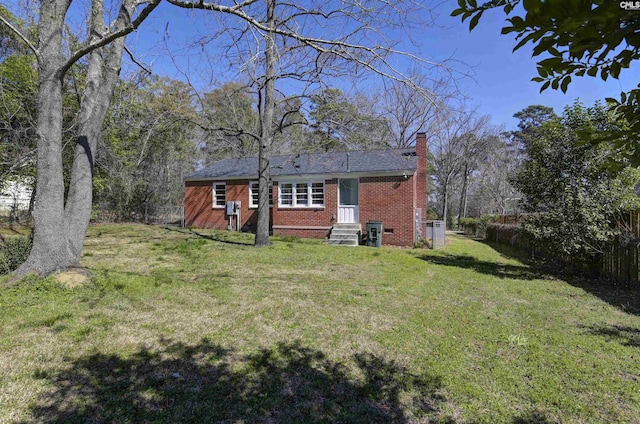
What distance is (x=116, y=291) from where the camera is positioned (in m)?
5.33

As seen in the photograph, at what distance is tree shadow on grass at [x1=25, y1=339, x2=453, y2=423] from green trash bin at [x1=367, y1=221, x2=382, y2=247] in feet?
32.6

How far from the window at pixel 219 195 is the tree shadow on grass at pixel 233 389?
1493cm

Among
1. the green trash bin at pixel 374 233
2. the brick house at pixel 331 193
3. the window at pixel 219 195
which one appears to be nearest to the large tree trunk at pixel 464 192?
the brick house at pixel 331 193

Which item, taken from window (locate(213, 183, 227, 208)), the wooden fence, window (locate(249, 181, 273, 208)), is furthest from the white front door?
the wooden fence

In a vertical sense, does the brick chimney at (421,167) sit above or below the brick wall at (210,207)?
above

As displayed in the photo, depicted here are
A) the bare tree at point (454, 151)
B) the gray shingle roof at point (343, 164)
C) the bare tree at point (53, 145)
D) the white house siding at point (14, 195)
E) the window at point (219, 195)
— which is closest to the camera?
the bare tree at point (53, 145)

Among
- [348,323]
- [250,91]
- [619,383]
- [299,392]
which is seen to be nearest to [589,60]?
[299,392]

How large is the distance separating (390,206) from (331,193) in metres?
2.68

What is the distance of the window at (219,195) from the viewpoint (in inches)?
705

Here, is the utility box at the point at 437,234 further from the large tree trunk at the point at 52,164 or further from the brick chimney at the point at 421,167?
the large tree trunk at the point at 52,164

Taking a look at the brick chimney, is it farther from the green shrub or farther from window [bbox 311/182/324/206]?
the green shrub

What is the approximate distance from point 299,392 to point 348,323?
5.75 feet

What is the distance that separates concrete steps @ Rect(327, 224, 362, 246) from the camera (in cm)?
1344

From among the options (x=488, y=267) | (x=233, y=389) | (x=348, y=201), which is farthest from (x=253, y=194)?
(x=233, y=389)
